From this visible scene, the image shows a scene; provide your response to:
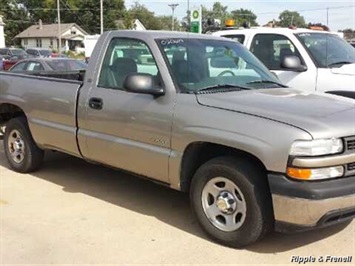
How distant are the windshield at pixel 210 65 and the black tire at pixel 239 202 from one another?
828mm

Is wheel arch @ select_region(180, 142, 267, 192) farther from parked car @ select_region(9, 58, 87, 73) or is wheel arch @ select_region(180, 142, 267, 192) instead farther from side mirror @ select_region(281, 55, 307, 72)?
parked car @ select_region(9, 58, 87, 73)

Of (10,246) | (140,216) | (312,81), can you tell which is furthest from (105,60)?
(312,81)

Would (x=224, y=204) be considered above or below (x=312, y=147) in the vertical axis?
below

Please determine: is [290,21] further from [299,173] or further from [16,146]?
[299,173]

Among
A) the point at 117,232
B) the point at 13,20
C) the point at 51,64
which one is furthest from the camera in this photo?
the point at 13,20

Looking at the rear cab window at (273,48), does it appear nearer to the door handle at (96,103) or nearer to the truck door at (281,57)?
the truck door at (281,57)

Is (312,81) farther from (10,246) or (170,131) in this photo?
(10,246)

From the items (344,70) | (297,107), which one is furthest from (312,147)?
(344,70)

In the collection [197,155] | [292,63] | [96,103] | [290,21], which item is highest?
[290,21]

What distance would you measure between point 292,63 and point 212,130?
3.53 meters

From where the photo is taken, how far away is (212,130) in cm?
440

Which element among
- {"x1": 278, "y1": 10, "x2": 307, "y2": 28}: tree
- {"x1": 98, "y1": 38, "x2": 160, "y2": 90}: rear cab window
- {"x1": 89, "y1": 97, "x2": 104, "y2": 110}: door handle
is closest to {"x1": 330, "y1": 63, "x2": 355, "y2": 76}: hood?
{"x1": 98, "y1": 38, "x2": 160, "y2": 90}: rear cab window

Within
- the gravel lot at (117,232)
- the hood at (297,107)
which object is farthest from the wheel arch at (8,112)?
the hood at (297,107)

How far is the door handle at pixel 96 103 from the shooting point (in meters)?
5.37
